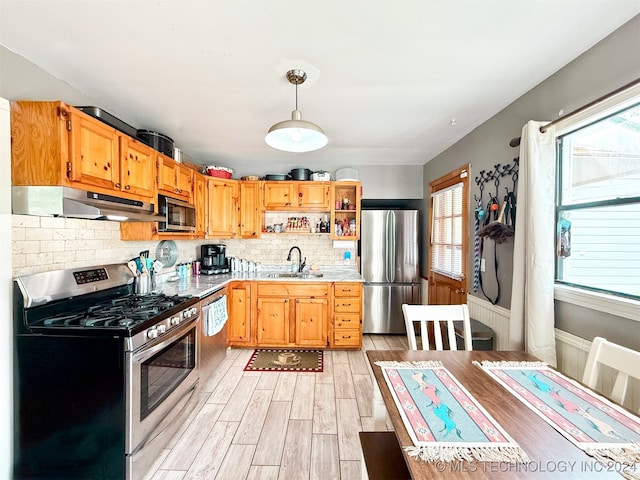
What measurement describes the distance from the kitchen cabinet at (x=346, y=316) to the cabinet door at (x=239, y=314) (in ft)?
3.53

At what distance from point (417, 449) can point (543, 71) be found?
7.67ft

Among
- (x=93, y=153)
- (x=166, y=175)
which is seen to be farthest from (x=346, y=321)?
(x=93, y=153)

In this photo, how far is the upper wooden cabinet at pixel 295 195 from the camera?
4.00 metres

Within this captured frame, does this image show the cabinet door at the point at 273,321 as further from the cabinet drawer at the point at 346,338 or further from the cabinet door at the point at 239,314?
the cabinet drawer at the point at 346,338

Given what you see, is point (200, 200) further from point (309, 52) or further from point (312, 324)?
point (309, 52)

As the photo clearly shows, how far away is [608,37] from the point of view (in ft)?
5.07

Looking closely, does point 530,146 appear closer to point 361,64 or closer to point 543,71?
point 543,71

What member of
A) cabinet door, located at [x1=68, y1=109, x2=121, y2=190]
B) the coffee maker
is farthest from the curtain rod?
the coffee maker

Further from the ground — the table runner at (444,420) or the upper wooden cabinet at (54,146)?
the upper wooden cabinet at (54,146)

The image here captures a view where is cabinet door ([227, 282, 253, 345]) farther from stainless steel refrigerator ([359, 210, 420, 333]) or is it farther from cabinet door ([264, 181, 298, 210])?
stainless steel refrigerator ([359, 210, 420, 333])

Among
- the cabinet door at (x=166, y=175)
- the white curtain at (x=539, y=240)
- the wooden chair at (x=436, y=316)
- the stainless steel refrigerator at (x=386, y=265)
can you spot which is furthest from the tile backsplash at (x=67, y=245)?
the white curtain at (x=539, y=240)

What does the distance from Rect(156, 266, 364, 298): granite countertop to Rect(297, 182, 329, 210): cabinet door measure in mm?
978

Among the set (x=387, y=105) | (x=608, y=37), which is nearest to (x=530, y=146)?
(x=608, y=37)

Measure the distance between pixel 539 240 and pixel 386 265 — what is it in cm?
240
